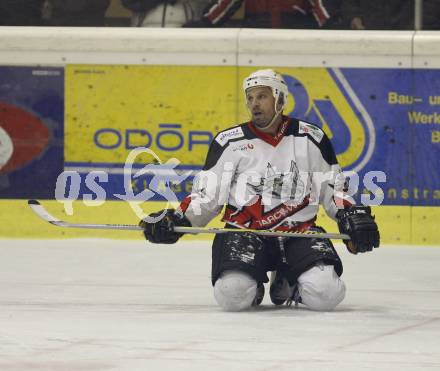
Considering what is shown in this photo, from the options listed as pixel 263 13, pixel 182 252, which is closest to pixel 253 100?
pixel 182 252

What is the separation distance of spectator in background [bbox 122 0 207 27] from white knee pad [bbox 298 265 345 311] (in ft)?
12.3

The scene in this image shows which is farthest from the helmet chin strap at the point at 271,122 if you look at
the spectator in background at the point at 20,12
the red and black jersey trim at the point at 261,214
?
the spectator in background at the point at 20,12

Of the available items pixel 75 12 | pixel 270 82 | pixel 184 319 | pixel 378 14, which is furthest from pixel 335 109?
pixel 184 319

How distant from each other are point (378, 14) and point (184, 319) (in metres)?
4.12

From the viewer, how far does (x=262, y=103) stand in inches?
235

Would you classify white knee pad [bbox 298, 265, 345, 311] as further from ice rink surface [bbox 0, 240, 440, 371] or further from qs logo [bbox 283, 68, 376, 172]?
qs logo [bbox 283, 68, 376, 172]

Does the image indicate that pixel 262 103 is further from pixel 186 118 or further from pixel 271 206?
pixel 186 118

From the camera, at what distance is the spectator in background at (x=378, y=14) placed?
29.6ft

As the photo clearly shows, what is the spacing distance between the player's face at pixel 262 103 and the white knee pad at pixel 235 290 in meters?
0.72

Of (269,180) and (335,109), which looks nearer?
(269,180)

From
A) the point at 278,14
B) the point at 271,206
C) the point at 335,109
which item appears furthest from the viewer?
the point at 278,14

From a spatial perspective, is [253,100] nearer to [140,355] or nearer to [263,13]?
Answer: [140,355]

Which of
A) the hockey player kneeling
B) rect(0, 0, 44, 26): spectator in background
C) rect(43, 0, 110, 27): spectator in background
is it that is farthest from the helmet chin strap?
rect(0, 0, 44, 26): spectator in background

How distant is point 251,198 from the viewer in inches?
235
